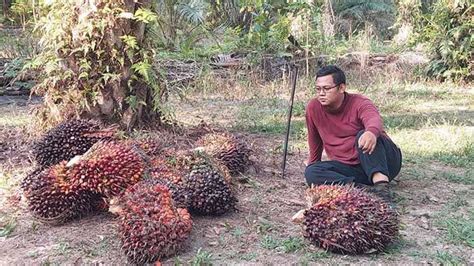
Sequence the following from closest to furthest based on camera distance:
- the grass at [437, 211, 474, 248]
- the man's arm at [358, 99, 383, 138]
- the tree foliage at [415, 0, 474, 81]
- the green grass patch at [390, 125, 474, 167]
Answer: the grass at [437, 211, 474, 248]
the man's arm at [358, 99, 383, 138]
the green grass patch at [390, 125, 474, 167]
the tree foliage at [415, 0, 474, 81]

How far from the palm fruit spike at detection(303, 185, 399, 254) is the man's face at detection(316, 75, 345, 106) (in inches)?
35.9

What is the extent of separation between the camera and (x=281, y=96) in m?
8.39

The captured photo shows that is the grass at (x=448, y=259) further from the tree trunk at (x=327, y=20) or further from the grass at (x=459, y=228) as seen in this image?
the tree trunk at (x=327, y=20)

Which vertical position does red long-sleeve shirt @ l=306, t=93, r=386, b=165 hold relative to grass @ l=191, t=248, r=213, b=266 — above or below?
above

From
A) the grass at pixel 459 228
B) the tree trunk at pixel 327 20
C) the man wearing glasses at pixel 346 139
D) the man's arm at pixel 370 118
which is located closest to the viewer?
the grass at pixel 459 228

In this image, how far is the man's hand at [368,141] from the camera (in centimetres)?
321

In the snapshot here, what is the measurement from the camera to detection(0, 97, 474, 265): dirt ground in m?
2.65

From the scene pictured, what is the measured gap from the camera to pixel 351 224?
2.67 meters

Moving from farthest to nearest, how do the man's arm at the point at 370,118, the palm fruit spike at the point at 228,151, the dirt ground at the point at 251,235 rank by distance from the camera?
the palm fruit spike at the point at 228,151
the man's arm at the point at 370,118
the dirt ground at the point at 251,235

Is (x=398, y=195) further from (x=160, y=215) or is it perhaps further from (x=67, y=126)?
(x=67, y=126)

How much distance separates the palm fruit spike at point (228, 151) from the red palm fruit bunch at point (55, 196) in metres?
1.01

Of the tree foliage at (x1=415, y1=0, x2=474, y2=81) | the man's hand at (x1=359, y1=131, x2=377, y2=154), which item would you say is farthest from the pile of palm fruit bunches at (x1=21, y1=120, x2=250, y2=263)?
the tree foliage at (x1=415, y1=0, x2=474, y2=81)

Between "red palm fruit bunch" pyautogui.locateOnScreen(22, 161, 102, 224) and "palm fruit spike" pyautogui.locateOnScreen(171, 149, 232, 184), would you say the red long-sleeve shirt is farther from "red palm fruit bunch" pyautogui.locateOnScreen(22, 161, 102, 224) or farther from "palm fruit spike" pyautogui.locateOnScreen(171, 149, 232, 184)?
"red palm fruit bunch" pyautogui.locateOnScreen(22, 161, 102, 224)

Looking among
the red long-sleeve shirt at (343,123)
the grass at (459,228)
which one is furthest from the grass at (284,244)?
the red long-sleeve shirt at (343,123)
